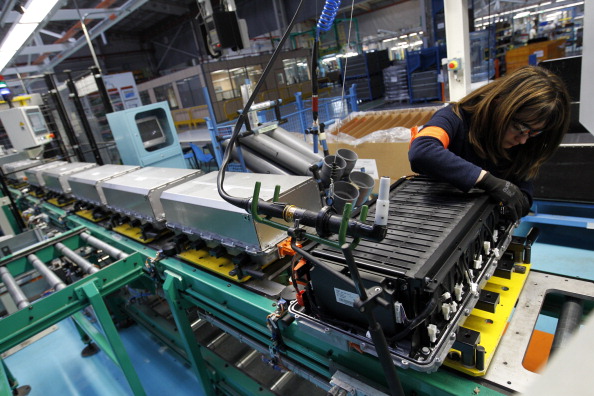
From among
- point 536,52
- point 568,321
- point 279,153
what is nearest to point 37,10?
point 279,153

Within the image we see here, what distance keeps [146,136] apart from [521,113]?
12.0 ft

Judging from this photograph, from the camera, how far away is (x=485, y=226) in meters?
1.10

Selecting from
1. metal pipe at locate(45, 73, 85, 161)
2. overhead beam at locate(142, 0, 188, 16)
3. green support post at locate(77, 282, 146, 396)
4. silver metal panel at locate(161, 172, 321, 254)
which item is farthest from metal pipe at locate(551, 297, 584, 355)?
overhead beam at locate(142, 0, 188, 16)

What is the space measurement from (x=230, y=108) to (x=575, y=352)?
13558mm

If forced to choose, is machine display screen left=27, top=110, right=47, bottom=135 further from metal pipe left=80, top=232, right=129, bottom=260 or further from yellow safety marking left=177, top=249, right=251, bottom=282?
yellow safety marking left=177, top=249, right=251, bottom=282

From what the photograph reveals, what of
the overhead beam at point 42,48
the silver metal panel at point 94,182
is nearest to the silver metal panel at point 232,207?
the silver metal panel at point 94,182

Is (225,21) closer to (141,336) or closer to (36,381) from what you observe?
(141,336)

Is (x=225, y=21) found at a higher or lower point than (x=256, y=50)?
lower

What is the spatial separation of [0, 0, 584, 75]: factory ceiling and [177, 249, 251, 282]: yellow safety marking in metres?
3.92

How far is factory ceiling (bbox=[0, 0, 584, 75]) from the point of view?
5528mm

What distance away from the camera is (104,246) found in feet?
7.03

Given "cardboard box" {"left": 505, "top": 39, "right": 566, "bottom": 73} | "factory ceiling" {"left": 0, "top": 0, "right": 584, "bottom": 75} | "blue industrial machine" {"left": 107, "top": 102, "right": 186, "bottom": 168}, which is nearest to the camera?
"blue industrial machine" {"left": 107, "top": 102, "right": 186, "bottom": 168}

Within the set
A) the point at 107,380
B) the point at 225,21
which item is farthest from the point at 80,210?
the point at 225,21

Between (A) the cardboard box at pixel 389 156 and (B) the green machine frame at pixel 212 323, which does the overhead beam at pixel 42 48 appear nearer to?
(B) the green machine frame at pixel 212 323
